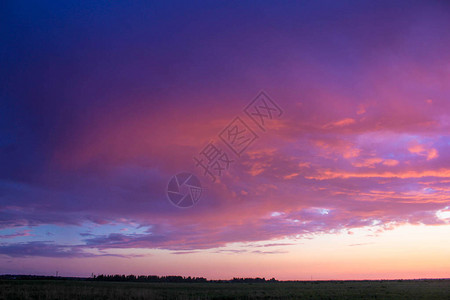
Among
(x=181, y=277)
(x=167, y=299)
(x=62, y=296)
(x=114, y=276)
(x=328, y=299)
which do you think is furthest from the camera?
(x=181, y=277)

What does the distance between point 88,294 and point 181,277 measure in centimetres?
14930

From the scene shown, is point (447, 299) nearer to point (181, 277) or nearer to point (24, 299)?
point (24, 299)

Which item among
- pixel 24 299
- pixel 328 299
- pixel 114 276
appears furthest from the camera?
pixel 114 276

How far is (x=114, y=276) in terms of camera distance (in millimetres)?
143000

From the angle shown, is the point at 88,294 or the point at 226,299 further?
the point at 226,299

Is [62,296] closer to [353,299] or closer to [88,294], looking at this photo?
[88,294]

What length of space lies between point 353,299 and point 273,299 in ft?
29.3

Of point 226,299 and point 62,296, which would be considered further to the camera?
point 226,299

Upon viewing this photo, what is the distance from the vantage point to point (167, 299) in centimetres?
3562

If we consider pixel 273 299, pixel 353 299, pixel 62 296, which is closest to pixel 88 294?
pixel 62 296

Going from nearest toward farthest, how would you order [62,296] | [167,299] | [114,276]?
[62,296], [167,299], [114,276]

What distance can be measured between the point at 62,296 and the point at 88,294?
3.21 meters

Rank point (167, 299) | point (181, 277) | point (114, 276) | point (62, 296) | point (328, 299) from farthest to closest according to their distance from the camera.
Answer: point (181, 277) → point (114, 276) → point (328, 299) → point (167, 299) → point (62, 296)

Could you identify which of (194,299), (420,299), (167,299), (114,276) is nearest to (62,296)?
(167,299)
